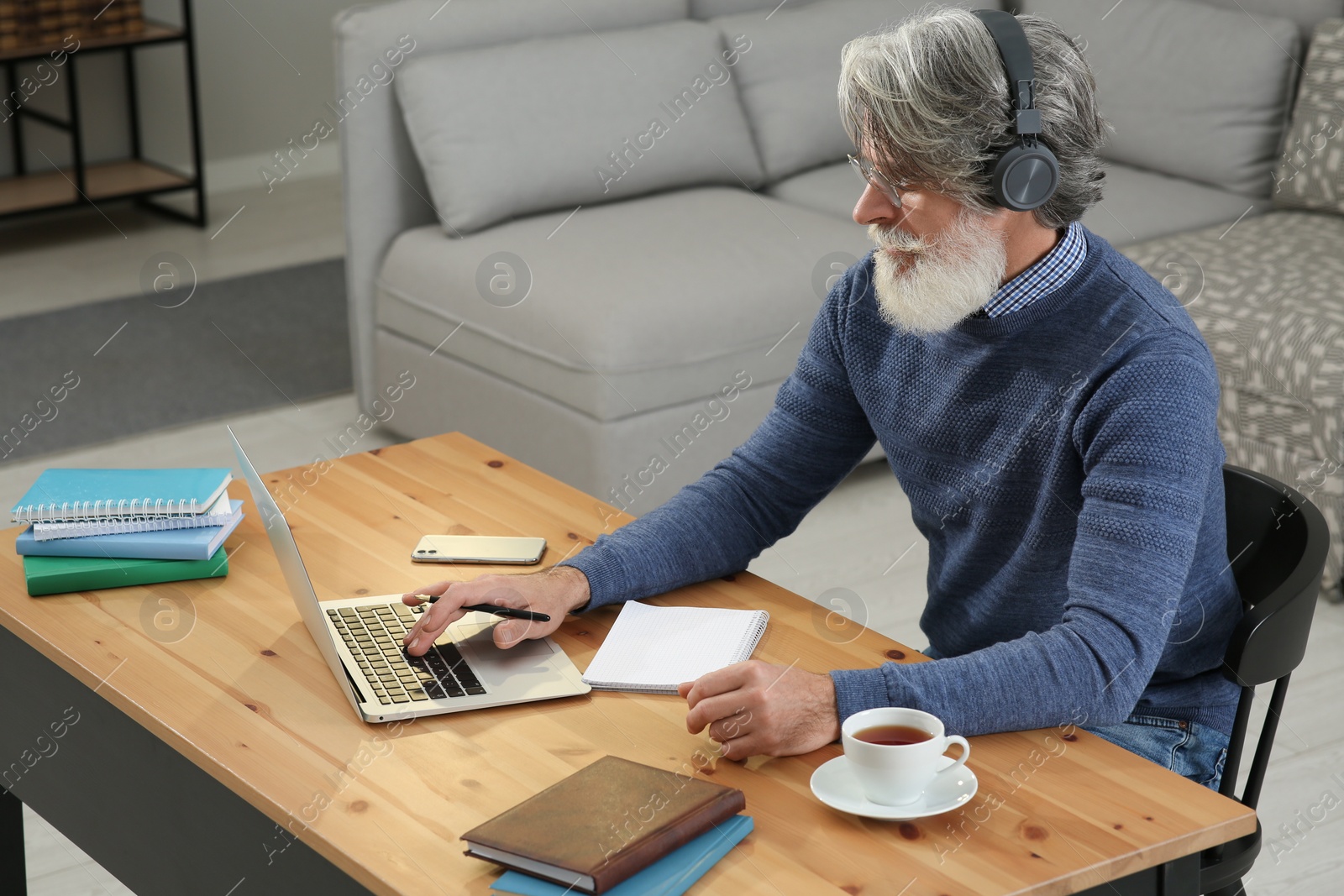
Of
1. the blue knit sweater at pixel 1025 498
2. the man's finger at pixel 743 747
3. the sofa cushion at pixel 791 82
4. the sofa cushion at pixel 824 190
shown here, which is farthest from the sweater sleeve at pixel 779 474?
the sofa cushion at pixel 791 82

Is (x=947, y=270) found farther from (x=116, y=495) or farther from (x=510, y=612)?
(x=116, y=495)

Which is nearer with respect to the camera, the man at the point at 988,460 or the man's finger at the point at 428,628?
the man at the point at 988,460

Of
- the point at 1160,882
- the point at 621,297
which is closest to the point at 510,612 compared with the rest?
the point at 1160,882

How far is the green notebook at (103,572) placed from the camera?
1479 millimetres

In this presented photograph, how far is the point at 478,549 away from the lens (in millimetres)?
1572

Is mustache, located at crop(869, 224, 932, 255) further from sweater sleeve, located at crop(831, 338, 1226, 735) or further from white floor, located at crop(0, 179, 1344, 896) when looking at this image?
white floor, located at crop(0, 179, 1344, 896)

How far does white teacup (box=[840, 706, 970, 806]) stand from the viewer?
1104 millimetres

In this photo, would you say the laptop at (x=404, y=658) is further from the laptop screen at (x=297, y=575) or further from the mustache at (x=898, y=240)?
the mustache at (x=898, y=240)

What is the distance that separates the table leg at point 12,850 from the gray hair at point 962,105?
4.07ft

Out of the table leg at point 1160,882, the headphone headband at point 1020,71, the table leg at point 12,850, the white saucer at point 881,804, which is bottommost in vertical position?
the table leg at point 12,850

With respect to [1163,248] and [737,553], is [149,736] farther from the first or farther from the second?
[1163,248]

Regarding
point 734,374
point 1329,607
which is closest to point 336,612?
point 734,374

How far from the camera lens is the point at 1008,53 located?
133 centimetres

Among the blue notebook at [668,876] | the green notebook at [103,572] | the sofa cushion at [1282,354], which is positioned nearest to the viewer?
the blue notebook at [668,876]
